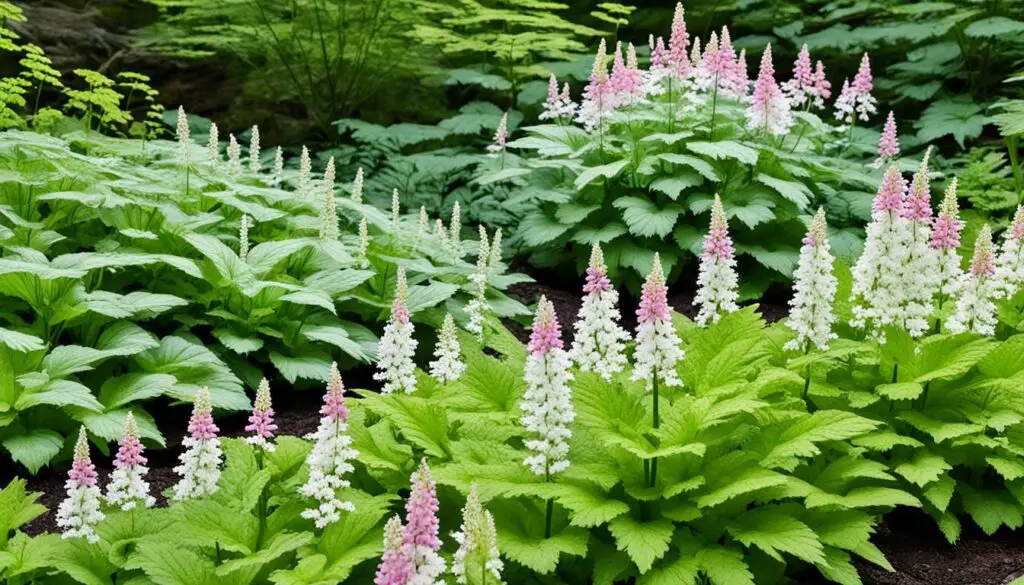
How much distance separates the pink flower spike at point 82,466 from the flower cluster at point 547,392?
4.52 ft

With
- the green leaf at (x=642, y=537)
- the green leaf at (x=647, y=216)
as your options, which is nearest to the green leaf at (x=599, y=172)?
the green leaf at (x=647, y=216)

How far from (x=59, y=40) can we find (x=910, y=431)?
1068cm

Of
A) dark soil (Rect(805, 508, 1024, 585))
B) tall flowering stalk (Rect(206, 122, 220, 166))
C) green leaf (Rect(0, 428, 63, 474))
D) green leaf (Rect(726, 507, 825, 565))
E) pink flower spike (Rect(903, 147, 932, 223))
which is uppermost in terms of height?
pink flower spike (Rect(903, 147, 932, 223))

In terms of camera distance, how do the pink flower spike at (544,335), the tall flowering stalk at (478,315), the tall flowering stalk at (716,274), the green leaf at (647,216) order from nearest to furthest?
the pink flower spike at (544,335), the tall flowering stalk at (716,274), the tall flowering stalk at (478,315), the green leaf at (647,216)

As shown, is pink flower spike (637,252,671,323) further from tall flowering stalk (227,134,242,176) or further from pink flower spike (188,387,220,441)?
tall flowering stalk (227,134,242,176)

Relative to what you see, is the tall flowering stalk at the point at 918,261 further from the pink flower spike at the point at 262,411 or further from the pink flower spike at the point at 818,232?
the pink flower spike at the point at 262,411

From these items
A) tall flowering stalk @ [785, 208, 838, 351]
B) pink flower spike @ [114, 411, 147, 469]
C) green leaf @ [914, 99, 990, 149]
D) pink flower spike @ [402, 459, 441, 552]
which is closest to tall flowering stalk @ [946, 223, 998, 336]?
tall flowering stalk @ [785, 208, 838, 351]

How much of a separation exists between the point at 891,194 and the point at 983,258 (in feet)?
1.79

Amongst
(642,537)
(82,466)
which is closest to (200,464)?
(82,466)

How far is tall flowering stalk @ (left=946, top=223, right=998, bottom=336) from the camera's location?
3934 millimetres

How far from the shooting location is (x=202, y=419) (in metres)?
3.07

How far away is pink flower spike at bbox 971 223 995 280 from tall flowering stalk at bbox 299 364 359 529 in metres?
2.67

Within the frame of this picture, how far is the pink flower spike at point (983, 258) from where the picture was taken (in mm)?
3893

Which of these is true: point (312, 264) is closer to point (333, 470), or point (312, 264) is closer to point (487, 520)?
point (333, 470)
